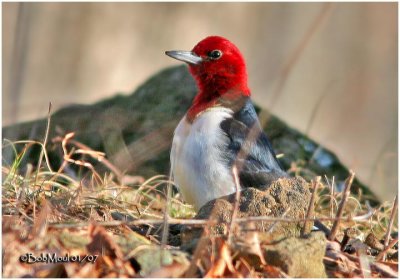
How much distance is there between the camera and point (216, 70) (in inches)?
212

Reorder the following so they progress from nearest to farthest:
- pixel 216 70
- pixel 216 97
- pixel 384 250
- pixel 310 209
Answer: pixel 310 209, pixel 384 250, pixel 216 97, pixel 216 70

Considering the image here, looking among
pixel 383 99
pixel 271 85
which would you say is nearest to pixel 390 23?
pixel 383 99

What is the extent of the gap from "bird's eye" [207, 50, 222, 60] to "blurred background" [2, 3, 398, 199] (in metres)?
4.40

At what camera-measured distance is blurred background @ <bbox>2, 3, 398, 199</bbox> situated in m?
10.4

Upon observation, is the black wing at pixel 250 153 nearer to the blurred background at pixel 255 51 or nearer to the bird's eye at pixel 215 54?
the bird's eye at pixel 215 54

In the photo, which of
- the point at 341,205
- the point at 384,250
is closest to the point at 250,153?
the point at 384,250

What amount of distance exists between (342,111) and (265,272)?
732 cm

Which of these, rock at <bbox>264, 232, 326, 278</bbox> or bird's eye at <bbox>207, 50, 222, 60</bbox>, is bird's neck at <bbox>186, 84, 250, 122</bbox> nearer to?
bird's eye at <bbox>207, 50, 222, 60</bbox>

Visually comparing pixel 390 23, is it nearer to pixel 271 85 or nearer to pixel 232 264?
pixel 271 85

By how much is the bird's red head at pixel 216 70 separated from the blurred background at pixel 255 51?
4393 millimetres

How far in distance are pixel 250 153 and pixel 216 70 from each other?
0.74 m

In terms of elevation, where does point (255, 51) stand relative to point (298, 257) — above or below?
below

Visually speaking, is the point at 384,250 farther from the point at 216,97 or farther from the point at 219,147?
the point at 216,97

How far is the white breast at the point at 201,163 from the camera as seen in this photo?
471 centimetres
